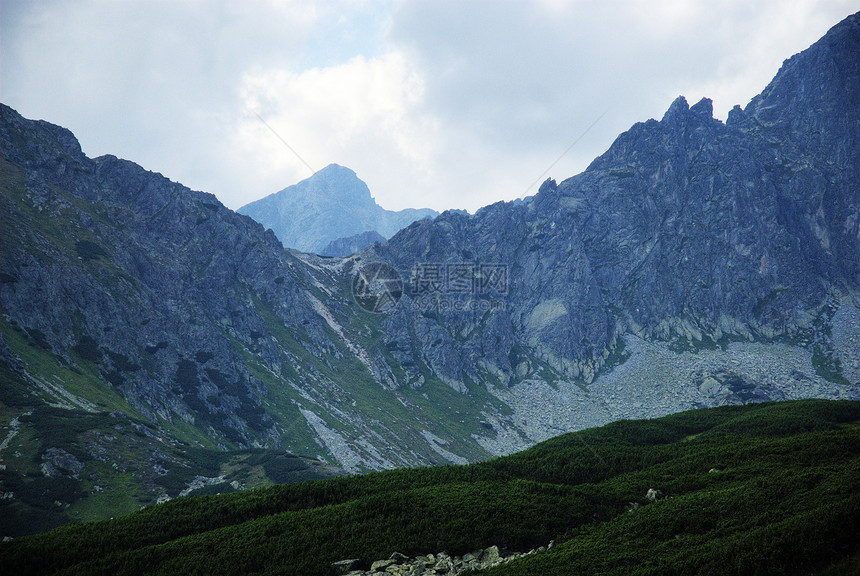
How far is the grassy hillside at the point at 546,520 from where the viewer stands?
2672 centimetres

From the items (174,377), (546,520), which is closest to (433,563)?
(546,520)

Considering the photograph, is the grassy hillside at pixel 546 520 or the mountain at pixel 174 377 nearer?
the grassy hillside at pixel 546 520

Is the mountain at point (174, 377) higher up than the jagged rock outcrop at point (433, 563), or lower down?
higher up

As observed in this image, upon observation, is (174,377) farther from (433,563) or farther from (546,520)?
(546,520)

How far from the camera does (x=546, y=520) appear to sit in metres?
36.3

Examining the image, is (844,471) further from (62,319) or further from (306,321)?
(306,321)

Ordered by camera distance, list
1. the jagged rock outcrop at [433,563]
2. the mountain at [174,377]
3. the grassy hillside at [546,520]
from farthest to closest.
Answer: the mountain at [174,377], the jagged rock outcrop at [433,563], the grassy hillside at [546,520]

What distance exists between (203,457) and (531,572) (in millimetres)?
91031

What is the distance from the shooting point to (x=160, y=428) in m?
108

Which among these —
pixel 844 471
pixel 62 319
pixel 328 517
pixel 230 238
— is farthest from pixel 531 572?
pixel 230 238

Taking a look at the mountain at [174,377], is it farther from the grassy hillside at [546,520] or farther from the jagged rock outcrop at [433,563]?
the jagged rock outcrop at [433,563]

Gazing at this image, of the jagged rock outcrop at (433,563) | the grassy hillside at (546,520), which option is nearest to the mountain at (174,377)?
the grassy hillside at (546,520)

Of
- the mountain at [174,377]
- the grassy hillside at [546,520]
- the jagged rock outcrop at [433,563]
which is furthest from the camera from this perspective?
the mountain at [174,377]

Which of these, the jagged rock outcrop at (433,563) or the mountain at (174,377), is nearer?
the jagged rock outcrop at (433,563)
